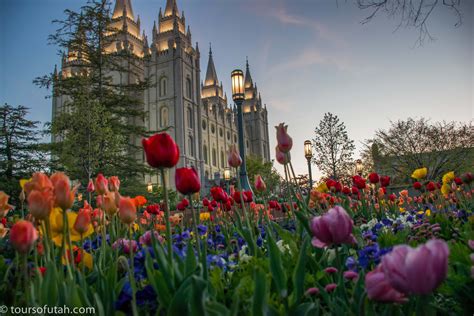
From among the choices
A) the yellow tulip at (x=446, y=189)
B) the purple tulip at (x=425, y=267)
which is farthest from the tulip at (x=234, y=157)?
the yellow tulip at (x=446, y=189)

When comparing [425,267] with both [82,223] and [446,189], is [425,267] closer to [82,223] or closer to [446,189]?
[82,223]

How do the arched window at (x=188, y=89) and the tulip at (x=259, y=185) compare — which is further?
the arched window at (x=188, y=89)

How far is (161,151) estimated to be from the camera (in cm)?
96

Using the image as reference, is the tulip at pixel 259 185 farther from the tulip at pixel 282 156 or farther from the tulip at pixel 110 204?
the tulip at pixel 110 204

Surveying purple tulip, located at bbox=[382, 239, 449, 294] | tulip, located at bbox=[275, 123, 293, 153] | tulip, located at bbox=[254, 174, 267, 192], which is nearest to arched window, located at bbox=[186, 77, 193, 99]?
tulip, located at bbox=[254, 174, 267, 192]

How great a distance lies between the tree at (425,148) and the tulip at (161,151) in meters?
22.6

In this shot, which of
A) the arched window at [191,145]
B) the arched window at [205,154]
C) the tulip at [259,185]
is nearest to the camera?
the tulip at [259,185]

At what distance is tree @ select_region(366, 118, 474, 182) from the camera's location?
21.5 metres

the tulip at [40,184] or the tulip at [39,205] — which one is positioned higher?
the tulip at [40,184]

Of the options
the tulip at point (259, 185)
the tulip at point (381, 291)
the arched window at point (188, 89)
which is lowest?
the tulip at point (381, 291)

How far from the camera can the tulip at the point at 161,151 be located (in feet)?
3.15

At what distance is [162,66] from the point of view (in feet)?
135

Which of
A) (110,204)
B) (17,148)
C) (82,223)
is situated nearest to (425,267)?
(82,223)

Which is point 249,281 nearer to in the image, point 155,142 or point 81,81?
point 155,142
